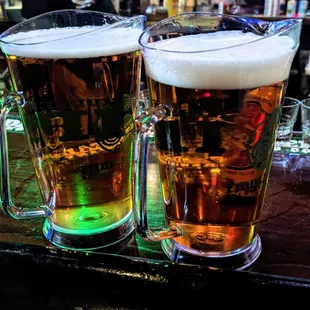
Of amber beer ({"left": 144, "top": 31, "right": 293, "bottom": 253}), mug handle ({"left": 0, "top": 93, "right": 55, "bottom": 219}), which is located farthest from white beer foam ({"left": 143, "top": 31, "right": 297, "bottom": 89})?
mug handle ({"left": 0, "top": 93, "right": 55, "bottom": 219})

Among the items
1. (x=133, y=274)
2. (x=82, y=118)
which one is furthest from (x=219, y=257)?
(x=82, y=118)

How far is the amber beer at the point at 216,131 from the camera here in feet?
1.86

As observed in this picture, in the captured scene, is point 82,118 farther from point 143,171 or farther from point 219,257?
point 219,257

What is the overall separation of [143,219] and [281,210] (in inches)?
11.5

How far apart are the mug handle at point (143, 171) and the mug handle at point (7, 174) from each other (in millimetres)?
169

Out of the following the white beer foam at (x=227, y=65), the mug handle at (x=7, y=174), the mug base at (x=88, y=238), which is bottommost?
the mug base at (x=88, y=238)

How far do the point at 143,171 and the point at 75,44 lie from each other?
21 centimetres

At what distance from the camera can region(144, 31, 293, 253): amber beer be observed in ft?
1.86

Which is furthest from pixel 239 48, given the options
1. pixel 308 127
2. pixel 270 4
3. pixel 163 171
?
pixel 270 4

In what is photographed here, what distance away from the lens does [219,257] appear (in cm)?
68

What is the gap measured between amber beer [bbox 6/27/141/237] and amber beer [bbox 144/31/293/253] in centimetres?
6

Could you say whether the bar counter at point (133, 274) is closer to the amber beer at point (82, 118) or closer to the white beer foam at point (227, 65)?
the amber beer at point (82, 118)

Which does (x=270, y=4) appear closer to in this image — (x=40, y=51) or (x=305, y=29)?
(x=305, y=29)

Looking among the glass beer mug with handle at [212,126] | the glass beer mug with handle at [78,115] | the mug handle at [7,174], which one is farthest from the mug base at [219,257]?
the mug handle at [7,174]
